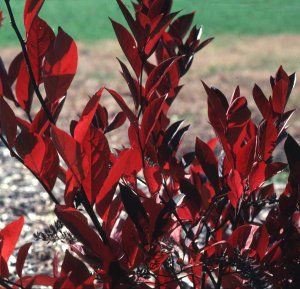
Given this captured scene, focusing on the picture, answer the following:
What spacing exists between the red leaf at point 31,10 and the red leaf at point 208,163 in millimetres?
480

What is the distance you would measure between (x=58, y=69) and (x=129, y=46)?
23 centimetres

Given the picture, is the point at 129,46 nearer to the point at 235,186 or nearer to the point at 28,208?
the point at 235,186

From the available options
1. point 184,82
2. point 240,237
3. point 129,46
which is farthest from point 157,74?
point 184,82

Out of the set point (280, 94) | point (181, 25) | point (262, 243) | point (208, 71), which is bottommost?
point (262, 243)

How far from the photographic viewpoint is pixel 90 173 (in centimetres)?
135

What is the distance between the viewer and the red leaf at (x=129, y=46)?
65.6 inches

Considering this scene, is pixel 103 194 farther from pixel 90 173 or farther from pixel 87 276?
pixel 87 276

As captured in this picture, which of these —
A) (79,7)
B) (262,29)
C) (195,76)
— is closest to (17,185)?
(195,76)

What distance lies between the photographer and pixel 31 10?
5.08 ft

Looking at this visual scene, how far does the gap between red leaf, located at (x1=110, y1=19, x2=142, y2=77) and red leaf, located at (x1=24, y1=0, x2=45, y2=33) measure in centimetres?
21

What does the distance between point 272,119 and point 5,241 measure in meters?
0.71

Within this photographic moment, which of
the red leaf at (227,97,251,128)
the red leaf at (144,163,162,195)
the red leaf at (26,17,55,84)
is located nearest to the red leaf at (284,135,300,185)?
the red leaf at (227,97,251,128)

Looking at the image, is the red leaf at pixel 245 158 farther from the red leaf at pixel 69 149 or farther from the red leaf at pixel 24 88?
the red leaf at pixel 24 88

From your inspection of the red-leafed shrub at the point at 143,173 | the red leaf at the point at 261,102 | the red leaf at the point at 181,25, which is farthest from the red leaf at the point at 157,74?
the red leaf at the point at 181,25
